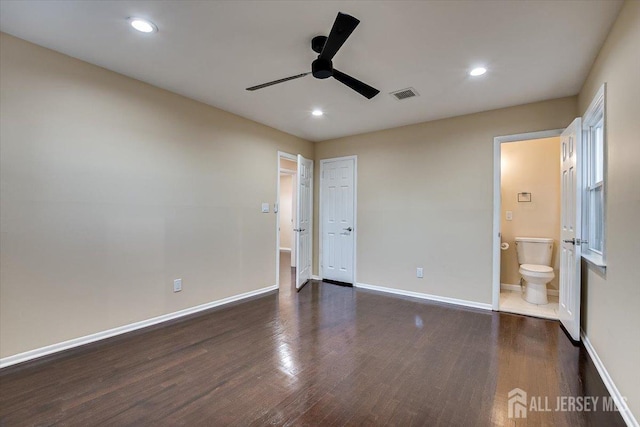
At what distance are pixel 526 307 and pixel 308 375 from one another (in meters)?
3.19

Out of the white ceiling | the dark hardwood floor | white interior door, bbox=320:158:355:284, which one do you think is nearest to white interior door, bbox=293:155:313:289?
white interior door, bbox=320:158:355:284

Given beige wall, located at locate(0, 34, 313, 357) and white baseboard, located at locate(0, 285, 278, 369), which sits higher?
beige wall, located at locate(0, 34, 313, 357)

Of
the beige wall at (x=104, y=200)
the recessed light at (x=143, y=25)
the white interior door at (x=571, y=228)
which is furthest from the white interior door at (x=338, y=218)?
the recessed light at (x=143, y=25)

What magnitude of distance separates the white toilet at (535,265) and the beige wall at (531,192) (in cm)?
21

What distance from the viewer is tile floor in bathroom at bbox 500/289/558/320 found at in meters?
3.51

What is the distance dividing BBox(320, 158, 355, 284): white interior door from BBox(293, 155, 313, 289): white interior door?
25cm

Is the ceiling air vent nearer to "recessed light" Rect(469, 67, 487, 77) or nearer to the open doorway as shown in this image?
"recessed light" Rect(469, 67, 487, 77)

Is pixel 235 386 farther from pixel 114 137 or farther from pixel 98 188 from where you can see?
pixel 114 137

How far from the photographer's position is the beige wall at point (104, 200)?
7.55 ft

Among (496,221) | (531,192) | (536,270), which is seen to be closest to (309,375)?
(496,221)

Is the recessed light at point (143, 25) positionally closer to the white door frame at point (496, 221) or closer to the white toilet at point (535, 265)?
the white door frame at point (496, 221)

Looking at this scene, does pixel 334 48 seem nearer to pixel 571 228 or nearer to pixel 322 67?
pixel 322 67

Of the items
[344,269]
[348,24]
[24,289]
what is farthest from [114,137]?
[344,269]

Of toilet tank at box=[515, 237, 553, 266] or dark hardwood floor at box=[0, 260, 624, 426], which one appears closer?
dark hardwood floor at box=[0, 260, 624, 426]
